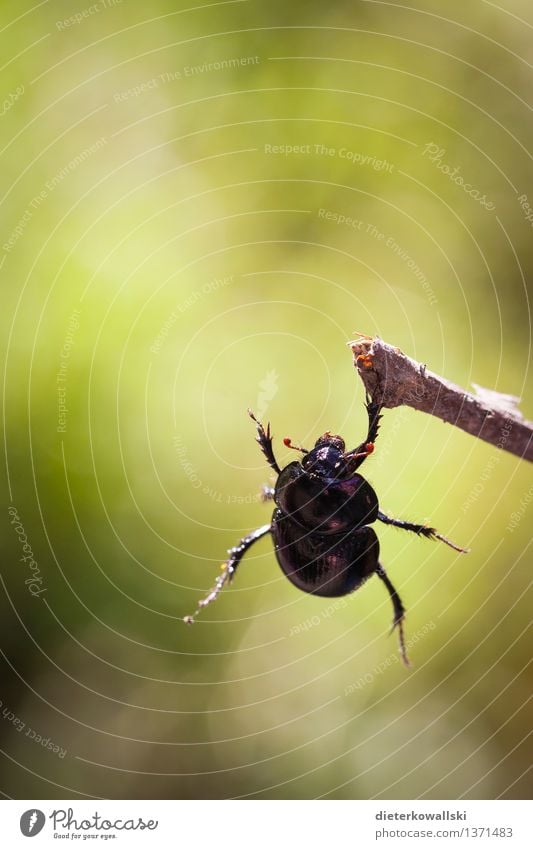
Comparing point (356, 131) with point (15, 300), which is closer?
point (15, 300)

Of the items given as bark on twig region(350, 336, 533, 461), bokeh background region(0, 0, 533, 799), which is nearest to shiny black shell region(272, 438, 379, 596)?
bark on twig region(350, 336, 533, 461)

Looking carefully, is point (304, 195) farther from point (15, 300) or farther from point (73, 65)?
point (15, 300)

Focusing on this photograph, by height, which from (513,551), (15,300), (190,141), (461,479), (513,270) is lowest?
(513,551)

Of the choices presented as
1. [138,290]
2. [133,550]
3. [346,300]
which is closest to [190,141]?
[138,290]

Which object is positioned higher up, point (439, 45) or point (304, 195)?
point (439, 45)
